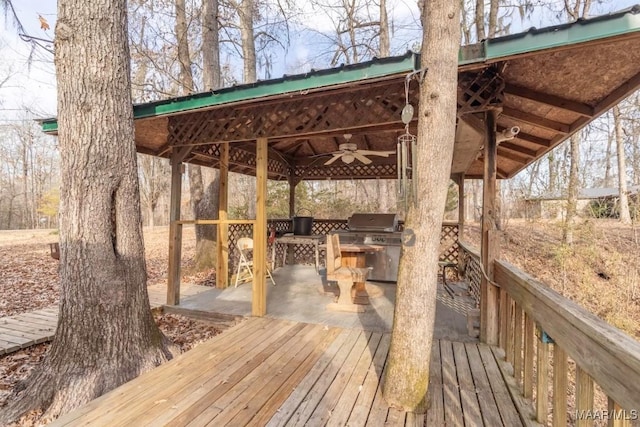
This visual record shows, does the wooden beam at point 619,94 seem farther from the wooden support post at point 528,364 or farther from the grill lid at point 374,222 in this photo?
the grill lid at point 374,222

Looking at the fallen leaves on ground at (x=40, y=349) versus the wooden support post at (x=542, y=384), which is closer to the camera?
the wooden support post at (x=542, y=384)

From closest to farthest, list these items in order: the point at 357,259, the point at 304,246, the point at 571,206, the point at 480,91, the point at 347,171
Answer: the point at 480,91 < the point at 357,259 < the point at 347,171 < the point at 571,206 < the point at 304,246

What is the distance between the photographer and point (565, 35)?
214 centimetres

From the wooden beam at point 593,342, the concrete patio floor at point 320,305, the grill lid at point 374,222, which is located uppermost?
the grill lid at point 374,222

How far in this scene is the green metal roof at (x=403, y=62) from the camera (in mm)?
2025

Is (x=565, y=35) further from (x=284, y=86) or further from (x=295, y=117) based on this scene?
(x=295, y=117)

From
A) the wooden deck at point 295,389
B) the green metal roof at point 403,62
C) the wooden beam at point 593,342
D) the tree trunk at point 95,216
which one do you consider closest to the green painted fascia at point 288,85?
the green metal roof at point 403,62

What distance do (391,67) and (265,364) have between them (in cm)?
272

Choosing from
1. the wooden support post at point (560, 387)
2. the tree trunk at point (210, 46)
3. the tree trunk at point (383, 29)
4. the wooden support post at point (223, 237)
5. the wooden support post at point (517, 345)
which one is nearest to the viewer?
the wooden support post at point (560, 387)

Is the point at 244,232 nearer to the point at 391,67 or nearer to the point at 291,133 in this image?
the point at 291,133

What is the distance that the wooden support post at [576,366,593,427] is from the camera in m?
1.47

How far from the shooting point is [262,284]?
13.3ft

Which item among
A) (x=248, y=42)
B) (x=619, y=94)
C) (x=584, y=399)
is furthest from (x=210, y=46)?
(x=584, y=399)

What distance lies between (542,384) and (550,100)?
252 cm
